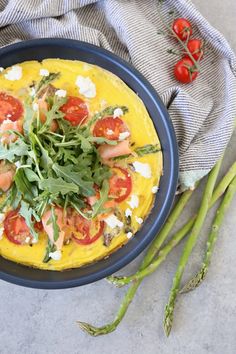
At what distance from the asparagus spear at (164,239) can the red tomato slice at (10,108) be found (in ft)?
2.31

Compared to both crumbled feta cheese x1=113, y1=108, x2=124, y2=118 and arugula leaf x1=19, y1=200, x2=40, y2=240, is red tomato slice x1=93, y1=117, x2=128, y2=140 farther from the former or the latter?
arugula leaf x1=19, y1=200, x2=40, y2=240

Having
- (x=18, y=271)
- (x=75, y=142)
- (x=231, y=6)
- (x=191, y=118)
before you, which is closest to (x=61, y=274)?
(x=18, y=271)

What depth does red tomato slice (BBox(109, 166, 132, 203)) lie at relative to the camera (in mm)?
1992

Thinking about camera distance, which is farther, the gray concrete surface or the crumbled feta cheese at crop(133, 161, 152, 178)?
the gray concrete surface

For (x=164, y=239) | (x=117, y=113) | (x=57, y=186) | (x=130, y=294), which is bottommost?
(x=130, y=294)

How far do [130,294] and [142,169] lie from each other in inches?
20.2

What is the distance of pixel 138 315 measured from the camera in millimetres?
2238

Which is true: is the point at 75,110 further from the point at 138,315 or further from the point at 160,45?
the point at 138,315

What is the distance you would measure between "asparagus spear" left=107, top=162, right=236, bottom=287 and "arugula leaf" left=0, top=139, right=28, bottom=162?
612 mm

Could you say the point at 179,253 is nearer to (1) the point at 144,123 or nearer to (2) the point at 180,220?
(2) the point at 180,220

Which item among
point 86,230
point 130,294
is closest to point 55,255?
point 86,230

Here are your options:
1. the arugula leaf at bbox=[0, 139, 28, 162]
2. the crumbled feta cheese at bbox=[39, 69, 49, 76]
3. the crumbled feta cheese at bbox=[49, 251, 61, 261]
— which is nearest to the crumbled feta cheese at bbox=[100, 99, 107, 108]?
the crumbled feta cheese at bbox=[39, 69, 49, 76]

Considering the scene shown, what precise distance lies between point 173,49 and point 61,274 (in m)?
0.98

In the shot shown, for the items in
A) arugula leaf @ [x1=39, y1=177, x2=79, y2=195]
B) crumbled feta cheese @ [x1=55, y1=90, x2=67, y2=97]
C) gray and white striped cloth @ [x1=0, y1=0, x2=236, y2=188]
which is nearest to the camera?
arugula leaf @ [x1=39, y1=177, x2=79, y2=195]
